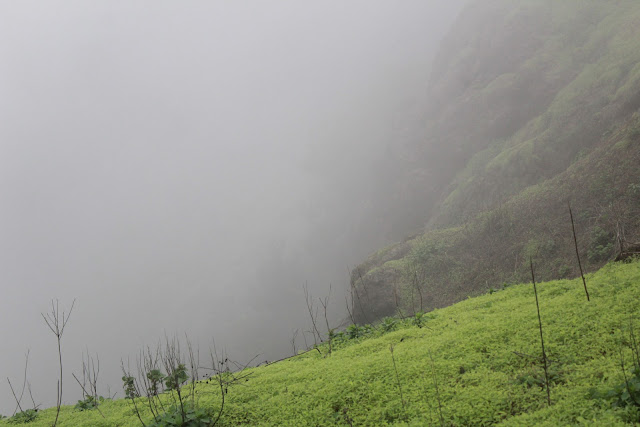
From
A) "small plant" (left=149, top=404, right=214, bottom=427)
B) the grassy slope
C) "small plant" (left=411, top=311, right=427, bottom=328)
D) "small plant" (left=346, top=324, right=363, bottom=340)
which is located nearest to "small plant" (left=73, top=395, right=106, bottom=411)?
the grassy slope

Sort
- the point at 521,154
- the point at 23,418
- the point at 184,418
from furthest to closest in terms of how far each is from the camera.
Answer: the point at 521,154
the point at 23,418
the point at 184,418

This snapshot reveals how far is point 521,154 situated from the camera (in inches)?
1316

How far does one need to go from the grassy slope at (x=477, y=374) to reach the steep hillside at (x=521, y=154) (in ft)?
12.9

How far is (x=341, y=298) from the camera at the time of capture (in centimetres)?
6359

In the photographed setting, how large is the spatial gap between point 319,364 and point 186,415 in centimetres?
267

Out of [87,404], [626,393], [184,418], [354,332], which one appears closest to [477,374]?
[626,393]

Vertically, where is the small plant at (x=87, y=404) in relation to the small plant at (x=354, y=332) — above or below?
below

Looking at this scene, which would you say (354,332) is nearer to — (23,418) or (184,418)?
(184,418)

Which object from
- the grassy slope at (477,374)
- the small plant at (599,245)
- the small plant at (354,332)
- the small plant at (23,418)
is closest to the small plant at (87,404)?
the small plant at (23,418)

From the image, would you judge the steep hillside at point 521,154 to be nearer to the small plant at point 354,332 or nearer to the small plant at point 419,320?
the small plant at point 354,332

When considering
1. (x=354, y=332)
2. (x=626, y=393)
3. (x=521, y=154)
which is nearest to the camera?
(x=626, y=393)

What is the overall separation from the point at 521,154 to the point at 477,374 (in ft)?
110

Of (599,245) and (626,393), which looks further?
(599,245)

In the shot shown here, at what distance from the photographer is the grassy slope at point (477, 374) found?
4324 mm
